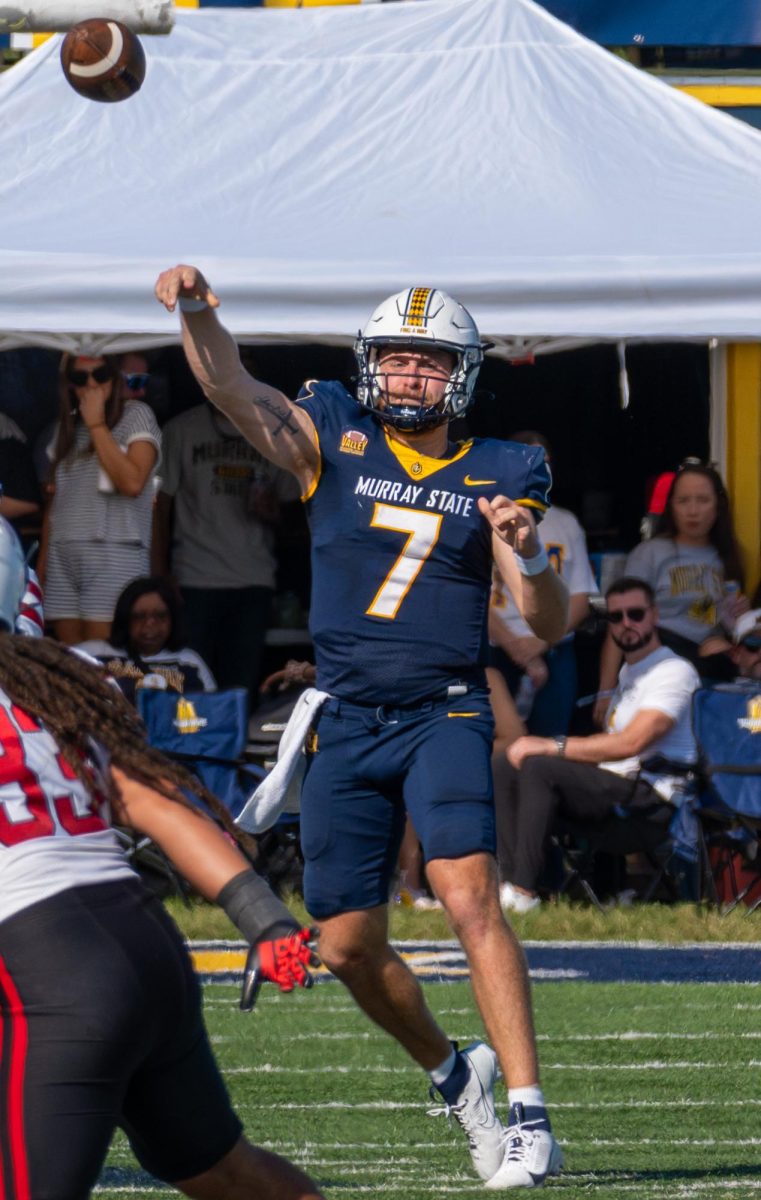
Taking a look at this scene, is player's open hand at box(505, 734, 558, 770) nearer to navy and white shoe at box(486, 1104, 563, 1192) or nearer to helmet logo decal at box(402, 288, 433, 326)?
helmet logo decal at box(402, 288, 433, 326)

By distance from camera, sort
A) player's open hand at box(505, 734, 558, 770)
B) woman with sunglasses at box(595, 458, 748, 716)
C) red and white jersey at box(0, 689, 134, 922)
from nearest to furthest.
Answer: red and white jersey at box(0, 689, 134, 922) < player's open hand at box(505, 734, 558, 770) < woman with sunglasses at box(595, 458, 748, 716)

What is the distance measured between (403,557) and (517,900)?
13.5 ft

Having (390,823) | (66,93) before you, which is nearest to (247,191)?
(66,93)

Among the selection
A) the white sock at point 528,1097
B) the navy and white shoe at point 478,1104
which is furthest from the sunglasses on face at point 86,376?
the white sock at point 528,1097

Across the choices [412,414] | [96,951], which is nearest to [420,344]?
[412,414]

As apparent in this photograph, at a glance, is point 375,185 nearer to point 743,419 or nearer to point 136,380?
point 136,380

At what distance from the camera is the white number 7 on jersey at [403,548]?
5.36m

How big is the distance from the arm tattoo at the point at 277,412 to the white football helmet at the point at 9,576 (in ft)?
5.83

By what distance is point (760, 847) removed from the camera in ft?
31.3

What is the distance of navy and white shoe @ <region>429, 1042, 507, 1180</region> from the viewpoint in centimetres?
503

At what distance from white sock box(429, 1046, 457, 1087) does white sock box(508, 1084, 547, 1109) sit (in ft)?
1.12

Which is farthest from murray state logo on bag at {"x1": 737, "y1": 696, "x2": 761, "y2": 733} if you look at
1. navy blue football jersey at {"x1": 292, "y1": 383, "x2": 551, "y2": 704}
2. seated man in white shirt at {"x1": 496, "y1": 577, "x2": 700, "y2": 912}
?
navy blue football jersey at {"x1": 292, "y1": 383, "x2": 551, "y2": 704}

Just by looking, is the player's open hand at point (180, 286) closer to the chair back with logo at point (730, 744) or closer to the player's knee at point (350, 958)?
the player's knee at point (350, 958)

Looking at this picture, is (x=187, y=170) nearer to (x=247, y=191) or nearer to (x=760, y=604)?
(x=247, y=191)
